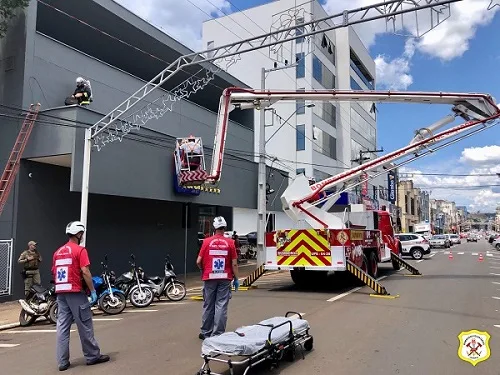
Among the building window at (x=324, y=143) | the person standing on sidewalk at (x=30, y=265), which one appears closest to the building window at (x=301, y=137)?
the building window at (x=324, y=143)

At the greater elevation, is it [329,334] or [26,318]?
[329,334]

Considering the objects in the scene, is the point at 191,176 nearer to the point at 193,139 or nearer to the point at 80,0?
the point at 193,139

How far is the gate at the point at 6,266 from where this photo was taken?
1334 centimetres

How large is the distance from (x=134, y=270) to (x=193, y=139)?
6165 millimetres

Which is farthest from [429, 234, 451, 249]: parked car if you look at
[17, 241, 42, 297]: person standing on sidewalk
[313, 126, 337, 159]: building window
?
[17, 241, 42, 297]: person standing on sidewalk

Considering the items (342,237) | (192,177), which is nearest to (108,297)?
(192,177)

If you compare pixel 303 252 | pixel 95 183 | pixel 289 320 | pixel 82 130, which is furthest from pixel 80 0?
pixel 289 320

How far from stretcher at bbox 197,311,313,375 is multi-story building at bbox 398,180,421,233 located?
84369mm

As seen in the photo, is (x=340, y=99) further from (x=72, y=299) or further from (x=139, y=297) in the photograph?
(x=72, y=299)

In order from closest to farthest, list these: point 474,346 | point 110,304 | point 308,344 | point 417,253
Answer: point 308,344 → point 474,346 → point 110,304 → point 417,253

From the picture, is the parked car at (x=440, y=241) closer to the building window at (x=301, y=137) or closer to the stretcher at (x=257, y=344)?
the building window at (x=301, y=137)

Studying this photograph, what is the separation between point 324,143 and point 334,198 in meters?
30.3

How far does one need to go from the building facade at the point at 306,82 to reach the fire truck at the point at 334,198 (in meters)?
19.0

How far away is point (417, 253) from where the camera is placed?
3141 cm
